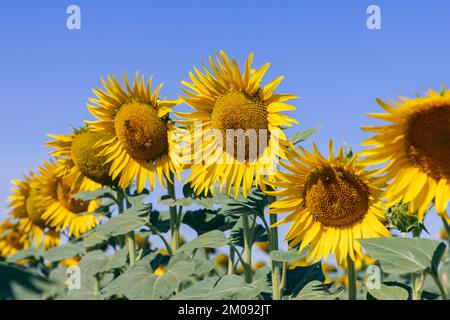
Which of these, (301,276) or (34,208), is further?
(34,208)

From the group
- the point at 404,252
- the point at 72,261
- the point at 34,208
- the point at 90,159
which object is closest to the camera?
the point at 404,252

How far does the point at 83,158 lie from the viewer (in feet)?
14.3

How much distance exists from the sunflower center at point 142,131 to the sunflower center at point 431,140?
5.73 ft

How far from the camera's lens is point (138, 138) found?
374cm

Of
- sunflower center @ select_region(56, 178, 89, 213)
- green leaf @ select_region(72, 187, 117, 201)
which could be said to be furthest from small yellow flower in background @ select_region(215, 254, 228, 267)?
green leaf @ select_region(72, 187, 117, 201)

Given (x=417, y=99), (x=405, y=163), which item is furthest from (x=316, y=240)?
(x=417, y=99)

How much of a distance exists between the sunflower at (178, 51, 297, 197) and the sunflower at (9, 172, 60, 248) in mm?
3402

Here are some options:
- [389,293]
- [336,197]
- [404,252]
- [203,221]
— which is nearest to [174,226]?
[203,221]

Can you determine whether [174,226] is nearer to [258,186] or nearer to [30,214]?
[258,186]

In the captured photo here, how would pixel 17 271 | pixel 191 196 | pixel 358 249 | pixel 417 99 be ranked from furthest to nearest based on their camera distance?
pixel 191 196 → pixel 358 249 → pixel 417 99 → pixel 17 271

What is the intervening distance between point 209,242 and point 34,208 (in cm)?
378

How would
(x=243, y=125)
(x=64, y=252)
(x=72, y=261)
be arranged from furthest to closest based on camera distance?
(x=72, y=261)
(x=64, y=252)
(x=243, y=125)
